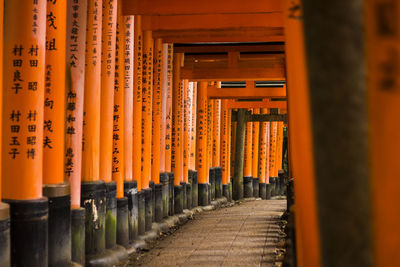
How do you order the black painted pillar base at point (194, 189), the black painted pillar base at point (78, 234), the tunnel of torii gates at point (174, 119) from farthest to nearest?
the black painted pillar base at point (194, 189) → the black painted pillar base at point (78, 234) → the tunnel of torii gates at point (174, 119)

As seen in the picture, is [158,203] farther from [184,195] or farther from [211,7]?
[211,7]

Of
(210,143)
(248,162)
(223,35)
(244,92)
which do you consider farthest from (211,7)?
(248,162)

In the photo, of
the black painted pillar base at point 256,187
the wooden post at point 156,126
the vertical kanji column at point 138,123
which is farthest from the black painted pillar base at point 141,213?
the black painted pillar base at point 256,187

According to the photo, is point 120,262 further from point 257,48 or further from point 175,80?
point 257,48

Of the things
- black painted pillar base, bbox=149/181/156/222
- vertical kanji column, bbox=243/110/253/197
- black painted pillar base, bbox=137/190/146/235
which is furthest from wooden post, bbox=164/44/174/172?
vertical kanji column, bbox=243/110/253/197

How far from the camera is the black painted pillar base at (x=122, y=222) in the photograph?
307 inches

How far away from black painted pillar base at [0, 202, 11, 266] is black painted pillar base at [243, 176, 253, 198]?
16401 mm

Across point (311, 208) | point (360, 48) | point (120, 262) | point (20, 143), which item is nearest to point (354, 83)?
point (360, 48)

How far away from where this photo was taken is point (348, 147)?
1.35 meters

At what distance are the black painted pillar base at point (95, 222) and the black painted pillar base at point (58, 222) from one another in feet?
3.55

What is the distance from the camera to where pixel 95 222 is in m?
6.60

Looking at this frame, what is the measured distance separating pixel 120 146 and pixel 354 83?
654 cm

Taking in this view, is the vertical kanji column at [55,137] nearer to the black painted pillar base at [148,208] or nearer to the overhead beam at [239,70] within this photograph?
the black painted pillar base at [148,208]

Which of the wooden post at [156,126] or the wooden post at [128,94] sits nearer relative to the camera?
the wooden post at [128,94]
